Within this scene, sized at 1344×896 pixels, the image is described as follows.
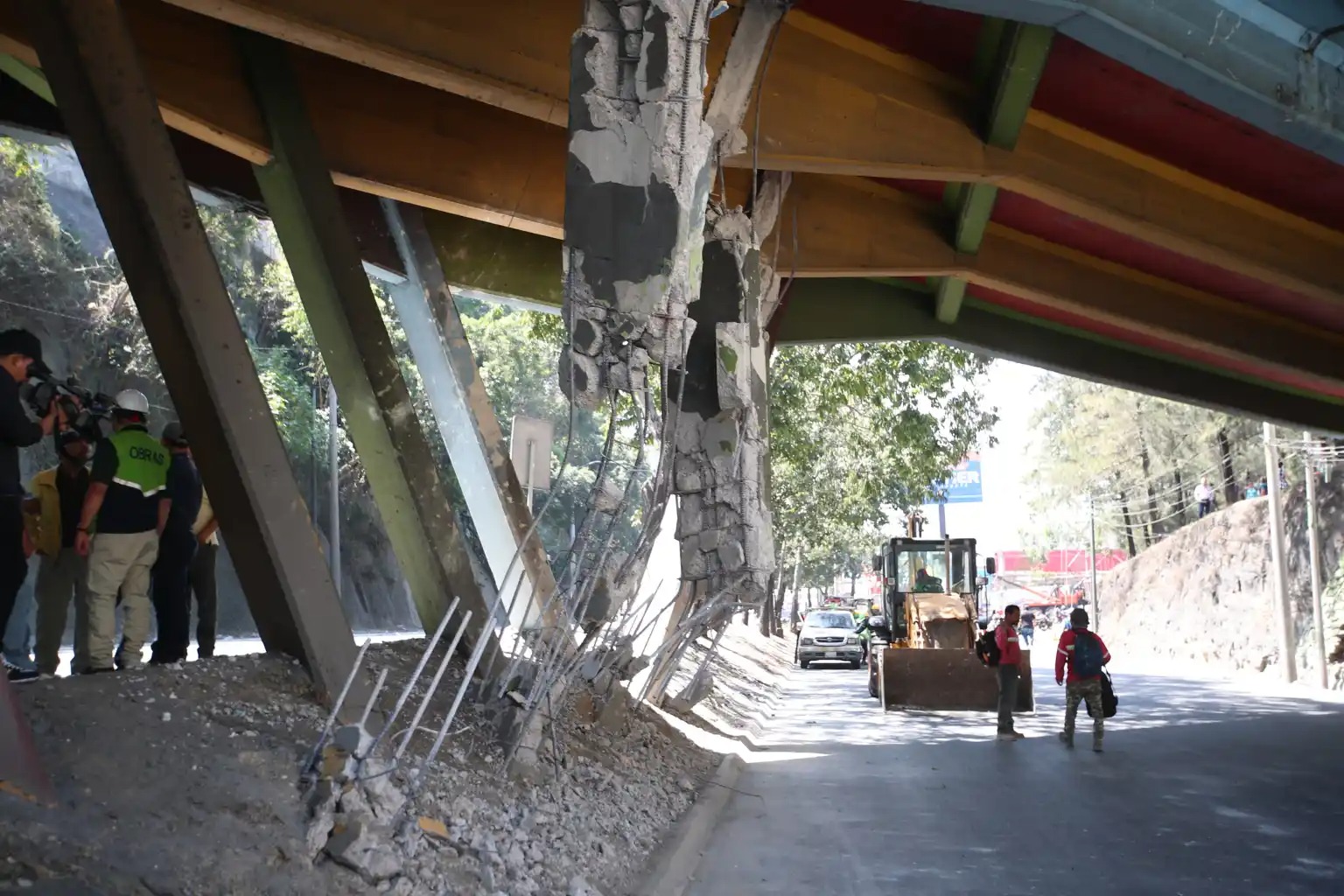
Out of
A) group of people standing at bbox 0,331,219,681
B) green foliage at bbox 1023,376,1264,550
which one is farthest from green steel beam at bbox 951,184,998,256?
green foliage at bbox 1023,376,1264,550

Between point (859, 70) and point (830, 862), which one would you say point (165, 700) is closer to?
point (830, 862)

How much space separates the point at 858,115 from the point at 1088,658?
7280mm

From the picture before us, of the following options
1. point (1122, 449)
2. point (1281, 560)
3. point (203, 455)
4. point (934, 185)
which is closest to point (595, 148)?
point (203, 455)

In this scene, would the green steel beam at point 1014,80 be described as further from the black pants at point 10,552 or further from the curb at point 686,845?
the black pants at point 10,552

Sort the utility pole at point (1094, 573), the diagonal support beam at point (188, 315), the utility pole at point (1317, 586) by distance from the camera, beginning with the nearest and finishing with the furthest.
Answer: the diagonal support beam at point (188, 315)
the utility pole at point (1317, 586)
the utility pole at point (1094, 573)

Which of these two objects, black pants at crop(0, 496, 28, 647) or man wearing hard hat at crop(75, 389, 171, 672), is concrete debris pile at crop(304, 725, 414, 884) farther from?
man wearing hard hat at crop(75, 389, 171, 672)

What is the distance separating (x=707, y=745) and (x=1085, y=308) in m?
6.75

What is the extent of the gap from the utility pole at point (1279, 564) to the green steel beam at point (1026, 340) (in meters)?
5.25

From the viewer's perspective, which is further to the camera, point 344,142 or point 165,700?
point 344,142

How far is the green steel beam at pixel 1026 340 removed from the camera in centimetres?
1652

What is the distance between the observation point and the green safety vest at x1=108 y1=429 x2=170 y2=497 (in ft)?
24.0

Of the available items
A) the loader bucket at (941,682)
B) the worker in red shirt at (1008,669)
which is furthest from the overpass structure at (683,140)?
the loader bucket at (941,682)

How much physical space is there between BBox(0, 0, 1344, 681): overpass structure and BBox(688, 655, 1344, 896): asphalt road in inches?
130

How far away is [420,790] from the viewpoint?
6.28m
